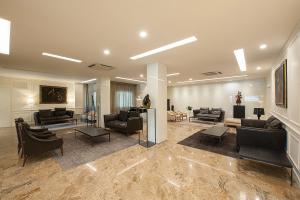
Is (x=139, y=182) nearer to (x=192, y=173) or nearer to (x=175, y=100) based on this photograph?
(x=192, y=173)

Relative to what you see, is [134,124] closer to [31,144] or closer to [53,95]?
[31,144]

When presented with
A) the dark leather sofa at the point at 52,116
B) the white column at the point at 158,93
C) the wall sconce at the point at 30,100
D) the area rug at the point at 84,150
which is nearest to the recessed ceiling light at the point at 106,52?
the white column at the point at 158,93

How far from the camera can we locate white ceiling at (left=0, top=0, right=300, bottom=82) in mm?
1774

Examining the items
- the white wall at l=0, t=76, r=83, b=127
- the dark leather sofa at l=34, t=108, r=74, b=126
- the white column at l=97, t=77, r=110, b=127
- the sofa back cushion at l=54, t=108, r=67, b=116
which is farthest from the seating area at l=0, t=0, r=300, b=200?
the white wall at l=0, t=76, r=83, b=127

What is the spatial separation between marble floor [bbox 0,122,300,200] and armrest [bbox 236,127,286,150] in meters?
0.48

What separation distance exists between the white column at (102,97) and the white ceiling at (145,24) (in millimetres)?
3421

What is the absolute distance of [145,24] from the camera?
2209mm

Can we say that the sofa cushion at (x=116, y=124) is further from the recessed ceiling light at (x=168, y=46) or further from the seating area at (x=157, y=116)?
the recessed ceiling light at (x=168, y=46)

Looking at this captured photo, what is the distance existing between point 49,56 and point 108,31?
2.62m

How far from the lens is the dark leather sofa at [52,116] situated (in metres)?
6.67

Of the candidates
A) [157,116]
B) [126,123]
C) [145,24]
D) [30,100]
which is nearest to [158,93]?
[157,116]

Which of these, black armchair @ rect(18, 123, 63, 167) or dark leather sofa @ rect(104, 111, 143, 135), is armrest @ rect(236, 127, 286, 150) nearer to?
dark leather sofa @ rect(104, 111, 143, 135)

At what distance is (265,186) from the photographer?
83.4 inches

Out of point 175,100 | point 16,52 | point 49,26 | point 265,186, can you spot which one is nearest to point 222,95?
point 175,100
